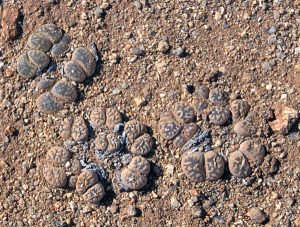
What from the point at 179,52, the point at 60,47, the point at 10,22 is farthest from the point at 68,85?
the point at 179,52

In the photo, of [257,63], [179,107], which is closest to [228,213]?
[179,107]

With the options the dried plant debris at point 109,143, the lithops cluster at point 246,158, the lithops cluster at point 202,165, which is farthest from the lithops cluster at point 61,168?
the lithops cluster at point 246,158

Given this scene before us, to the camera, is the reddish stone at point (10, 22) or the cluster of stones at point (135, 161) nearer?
the cluster of stones at point (135, 161)

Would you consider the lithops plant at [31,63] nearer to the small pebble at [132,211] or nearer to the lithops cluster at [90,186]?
the lithops cluster at [90,186]

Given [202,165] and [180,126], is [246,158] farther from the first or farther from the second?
[180,126]

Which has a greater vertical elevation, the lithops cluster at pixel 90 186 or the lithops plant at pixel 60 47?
the lithops plant at pixel 60 47

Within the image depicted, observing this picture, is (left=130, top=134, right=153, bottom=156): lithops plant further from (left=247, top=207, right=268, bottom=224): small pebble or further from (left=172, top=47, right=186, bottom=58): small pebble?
(left=247, top=207, right=268, bottom=224): small pebble
